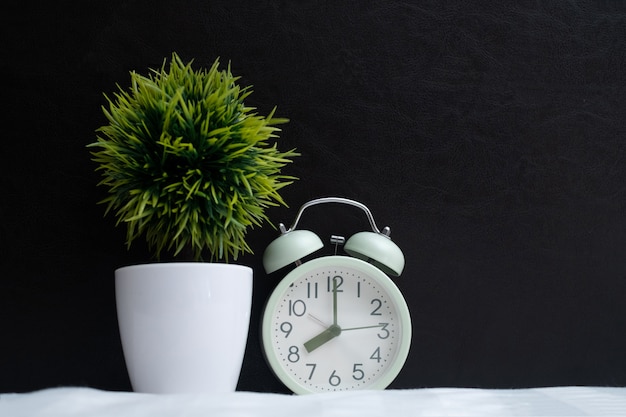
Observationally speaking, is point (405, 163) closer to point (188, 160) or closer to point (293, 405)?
point (188, 160)

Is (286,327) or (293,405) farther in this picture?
(286,327)

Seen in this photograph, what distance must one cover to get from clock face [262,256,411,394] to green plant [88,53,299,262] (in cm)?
18

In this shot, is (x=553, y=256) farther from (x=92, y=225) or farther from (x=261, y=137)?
(x=92, y=225)

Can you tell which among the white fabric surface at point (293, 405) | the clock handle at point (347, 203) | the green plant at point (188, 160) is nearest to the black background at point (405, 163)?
the clock handle at point (347, 203)

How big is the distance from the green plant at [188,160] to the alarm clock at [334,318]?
0.46 ft

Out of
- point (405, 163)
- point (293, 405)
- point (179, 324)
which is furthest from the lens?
point (405, 163)

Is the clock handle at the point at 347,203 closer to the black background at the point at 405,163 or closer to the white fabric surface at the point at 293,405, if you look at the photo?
the black background at the point at 405,163

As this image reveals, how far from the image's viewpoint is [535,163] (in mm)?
1489

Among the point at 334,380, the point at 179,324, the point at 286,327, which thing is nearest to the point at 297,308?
the point at 286,327

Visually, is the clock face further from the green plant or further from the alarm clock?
the green plant

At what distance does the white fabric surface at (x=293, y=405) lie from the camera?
92cm

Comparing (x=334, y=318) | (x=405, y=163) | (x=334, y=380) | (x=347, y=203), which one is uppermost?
(x=405, y=163)

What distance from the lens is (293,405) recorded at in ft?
3.16

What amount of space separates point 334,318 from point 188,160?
389mm
